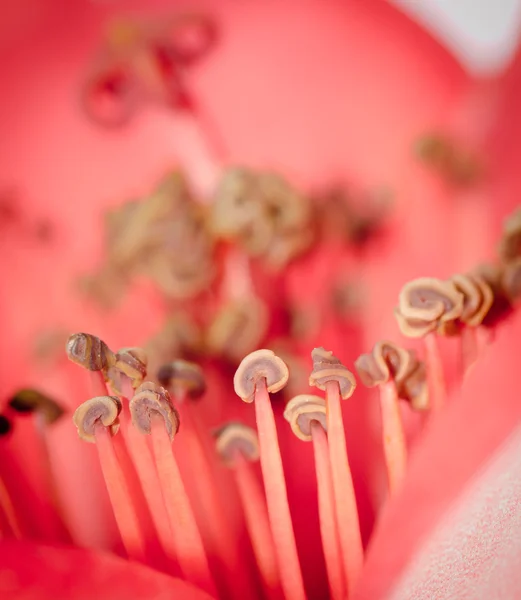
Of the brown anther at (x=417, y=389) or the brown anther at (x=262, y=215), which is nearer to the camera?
the brown anther at (x=417, y=389)

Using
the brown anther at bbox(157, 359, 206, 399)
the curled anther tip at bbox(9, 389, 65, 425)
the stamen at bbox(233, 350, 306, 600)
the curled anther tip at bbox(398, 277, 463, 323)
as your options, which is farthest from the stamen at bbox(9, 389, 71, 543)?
the curled anther tip at bbox(398, 277, 463, 323)

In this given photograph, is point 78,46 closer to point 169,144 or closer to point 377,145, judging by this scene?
point 169,144

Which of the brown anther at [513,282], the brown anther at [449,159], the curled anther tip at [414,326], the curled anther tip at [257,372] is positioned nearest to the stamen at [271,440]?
the curled anther tip at [257,372]

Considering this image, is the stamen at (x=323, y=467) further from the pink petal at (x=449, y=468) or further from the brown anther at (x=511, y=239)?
the brown anther at (x=511, y=239)

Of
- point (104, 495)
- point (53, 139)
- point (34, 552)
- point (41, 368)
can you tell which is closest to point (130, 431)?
point (34, 552)

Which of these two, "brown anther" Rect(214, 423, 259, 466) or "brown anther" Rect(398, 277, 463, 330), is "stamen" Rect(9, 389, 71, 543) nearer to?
"brown anther" Rect(214, 423, 259, 466)

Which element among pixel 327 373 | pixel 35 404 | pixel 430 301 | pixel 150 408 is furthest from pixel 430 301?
pixel 35 404
